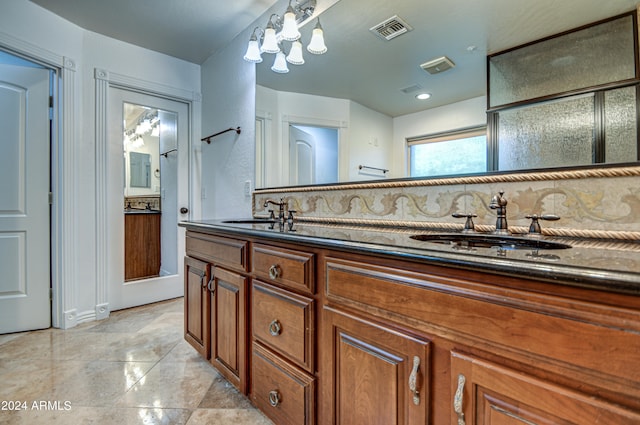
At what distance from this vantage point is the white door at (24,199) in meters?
2.25

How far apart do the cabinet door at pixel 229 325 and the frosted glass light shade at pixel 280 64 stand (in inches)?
53.1

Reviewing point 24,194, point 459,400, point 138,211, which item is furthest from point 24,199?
point 459,400

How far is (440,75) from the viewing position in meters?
1.29

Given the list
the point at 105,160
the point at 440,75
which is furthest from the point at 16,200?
the point at 440,75

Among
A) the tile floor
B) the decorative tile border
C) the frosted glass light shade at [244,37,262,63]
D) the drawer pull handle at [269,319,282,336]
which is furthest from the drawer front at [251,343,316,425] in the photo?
the frosted glass light shade at [244,37,262,63]

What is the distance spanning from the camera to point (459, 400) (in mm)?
625

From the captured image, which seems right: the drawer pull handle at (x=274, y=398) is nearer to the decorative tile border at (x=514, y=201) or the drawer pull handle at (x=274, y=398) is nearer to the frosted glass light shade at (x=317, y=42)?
the decorative tile border at (x=514, y=201)

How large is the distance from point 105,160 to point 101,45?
0.98m

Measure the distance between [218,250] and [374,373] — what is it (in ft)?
3.20

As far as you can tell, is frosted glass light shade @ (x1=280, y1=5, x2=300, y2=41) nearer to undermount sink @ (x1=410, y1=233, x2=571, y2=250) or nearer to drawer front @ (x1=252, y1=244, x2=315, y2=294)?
→ drawer front @ (x1=252, y1=244, x2=315, y2=294)

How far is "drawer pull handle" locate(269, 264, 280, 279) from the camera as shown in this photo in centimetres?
113

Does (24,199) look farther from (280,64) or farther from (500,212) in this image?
(500,212)

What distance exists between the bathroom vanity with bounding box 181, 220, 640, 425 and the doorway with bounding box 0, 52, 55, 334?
83.5 inches

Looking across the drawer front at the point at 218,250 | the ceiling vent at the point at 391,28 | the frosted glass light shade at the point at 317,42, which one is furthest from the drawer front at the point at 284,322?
the frosted glass light shade at the point at 317,42
